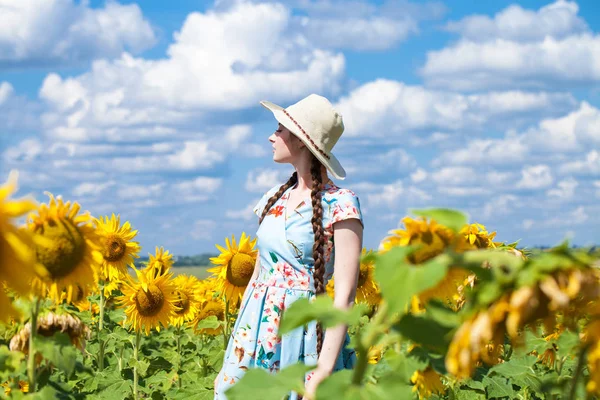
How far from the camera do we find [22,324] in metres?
3.00

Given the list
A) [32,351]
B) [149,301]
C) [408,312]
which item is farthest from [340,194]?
Answer: [149,301]

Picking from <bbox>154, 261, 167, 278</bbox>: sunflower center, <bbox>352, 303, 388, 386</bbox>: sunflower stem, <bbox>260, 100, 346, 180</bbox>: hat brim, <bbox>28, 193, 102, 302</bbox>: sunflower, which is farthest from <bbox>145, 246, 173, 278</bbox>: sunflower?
<bbox>352, 303, 388, 386</bbox>: sunflower stem

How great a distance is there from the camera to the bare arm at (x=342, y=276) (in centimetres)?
412

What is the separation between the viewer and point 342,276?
4199mm

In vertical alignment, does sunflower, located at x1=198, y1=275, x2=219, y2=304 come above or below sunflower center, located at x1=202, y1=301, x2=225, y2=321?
above

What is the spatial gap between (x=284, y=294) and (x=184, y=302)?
3808 mm

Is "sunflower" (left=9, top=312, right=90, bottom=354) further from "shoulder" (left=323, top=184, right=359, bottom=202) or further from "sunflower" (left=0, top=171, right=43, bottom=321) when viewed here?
"shoulder" (left=323, top=184, right=359, bottom=202)

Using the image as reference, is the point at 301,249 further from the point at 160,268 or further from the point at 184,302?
the point at 184,302

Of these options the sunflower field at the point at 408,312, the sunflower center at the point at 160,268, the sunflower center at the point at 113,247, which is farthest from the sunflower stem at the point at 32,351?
the sunflower center at the point at 160,268

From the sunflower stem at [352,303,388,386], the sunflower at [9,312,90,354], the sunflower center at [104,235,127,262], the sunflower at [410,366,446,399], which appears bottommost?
the sunflower at [410,366,446,399]

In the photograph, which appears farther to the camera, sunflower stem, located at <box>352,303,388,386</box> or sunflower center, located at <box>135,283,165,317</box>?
sunflower center, located at <box>135,283,165,317</box>

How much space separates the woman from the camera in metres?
4.38

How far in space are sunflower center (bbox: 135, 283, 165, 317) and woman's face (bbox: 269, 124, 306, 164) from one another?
282 cm

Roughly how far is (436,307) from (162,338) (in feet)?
28.8
